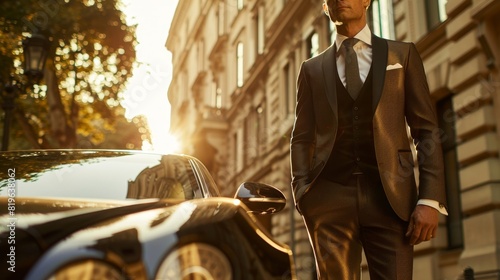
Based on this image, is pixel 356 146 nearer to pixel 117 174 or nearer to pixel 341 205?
pixel 341 205

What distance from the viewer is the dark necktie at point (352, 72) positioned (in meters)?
3.17

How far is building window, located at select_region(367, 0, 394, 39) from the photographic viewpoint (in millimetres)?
13492

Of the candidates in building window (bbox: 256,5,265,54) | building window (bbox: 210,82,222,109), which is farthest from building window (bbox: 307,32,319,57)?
building window (bbox: 210,82,222,109)

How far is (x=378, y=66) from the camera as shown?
3156 mm

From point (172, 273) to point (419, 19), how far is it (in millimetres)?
11129

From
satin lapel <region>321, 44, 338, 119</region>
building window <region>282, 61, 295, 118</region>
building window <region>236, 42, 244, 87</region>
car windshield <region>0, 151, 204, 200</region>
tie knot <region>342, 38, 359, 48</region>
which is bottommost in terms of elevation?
car windshield <region>0, 151, 204, 200</region>

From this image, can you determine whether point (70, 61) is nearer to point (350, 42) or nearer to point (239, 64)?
point (239, 64)

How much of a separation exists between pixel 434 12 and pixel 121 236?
A: 11.1 meters

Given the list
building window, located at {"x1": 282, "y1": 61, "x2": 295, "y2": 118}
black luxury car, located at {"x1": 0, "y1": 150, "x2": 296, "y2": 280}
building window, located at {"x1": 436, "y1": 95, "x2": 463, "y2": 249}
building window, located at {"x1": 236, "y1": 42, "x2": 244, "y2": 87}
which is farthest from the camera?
building window, located at {"x1": 236, "y1": 42, "x2": 244, "y2": 87}

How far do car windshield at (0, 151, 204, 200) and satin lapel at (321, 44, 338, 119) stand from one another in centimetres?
85

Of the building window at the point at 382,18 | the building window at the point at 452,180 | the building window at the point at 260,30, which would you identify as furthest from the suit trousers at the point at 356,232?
the building window at the point at 260,30

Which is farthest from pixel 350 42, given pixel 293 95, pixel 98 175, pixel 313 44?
pixel 293 95

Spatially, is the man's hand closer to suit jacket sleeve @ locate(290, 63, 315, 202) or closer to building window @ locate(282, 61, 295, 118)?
suit jacket sleeve @ locate(290, 63, 315, 202)

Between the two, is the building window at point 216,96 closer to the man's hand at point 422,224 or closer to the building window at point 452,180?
the building window at point 452,180
